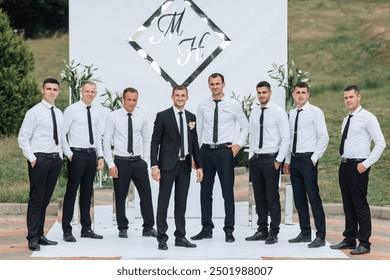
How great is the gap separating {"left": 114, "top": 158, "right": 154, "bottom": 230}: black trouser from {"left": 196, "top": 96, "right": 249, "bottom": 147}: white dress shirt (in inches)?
29.0

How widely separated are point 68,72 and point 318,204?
3357 mm

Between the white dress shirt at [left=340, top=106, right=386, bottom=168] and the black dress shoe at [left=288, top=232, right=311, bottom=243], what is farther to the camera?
the black dress shoe at [left=288, top=232, right=311, bottom=243]

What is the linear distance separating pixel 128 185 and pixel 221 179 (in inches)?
40.4

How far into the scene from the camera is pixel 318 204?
9164mm

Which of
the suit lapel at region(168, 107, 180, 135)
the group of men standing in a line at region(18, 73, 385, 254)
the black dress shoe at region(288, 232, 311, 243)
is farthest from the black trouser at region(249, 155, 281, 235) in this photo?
the suit lapel at region(168, 107, 180, 135)

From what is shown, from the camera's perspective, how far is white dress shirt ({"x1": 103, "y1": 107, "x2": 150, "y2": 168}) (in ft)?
31.4

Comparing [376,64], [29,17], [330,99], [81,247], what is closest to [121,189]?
[81,247]

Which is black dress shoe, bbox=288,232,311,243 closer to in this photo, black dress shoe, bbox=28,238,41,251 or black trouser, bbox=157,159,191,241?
black trouser, bbox=157,159,191,241

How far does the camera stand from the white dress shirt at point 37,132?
8773mm

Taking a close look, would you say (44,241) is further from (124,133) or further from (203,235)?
(203,235)

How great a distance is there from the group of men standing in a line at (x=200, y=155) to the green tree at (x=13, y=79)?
6.67 m

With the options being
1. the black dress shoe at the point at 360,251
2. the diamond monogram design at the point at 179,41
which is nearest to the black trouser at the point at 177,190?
the black dress shoe at the point at 360,251

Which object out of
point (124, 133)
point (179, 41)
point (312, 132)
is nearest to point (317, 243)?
point (312, 132)
